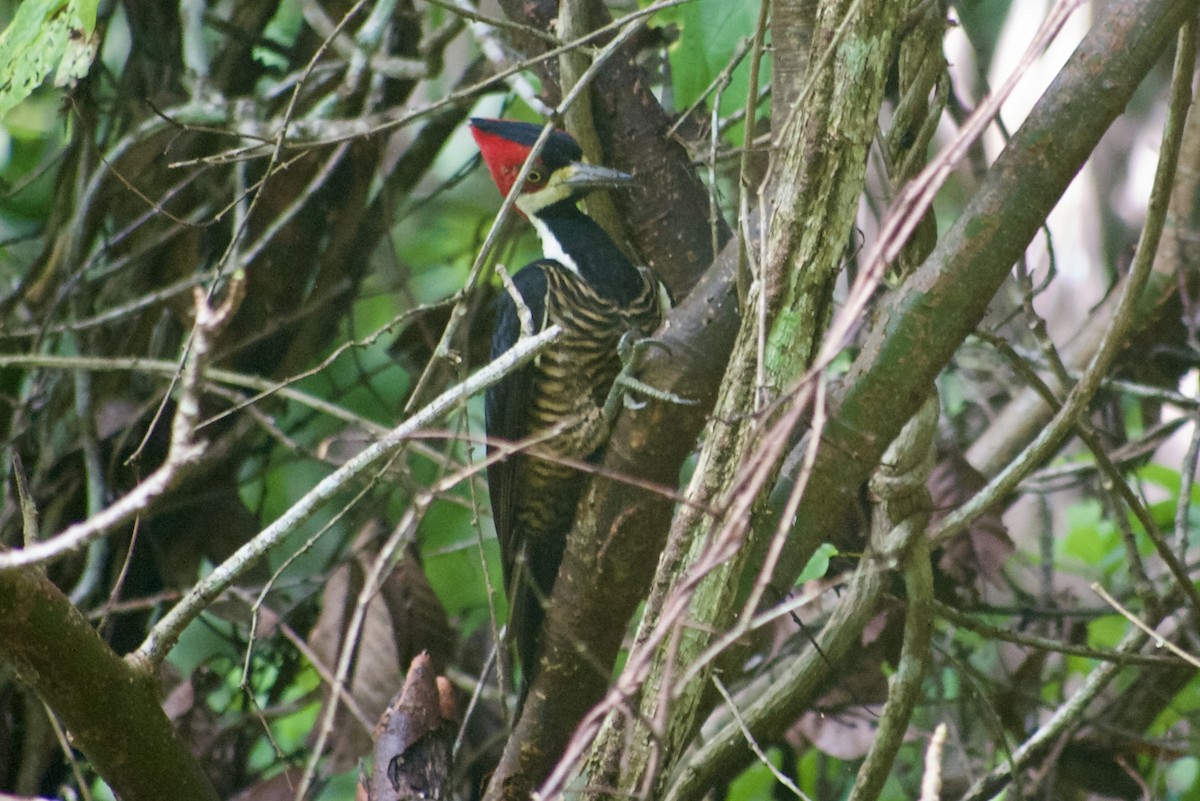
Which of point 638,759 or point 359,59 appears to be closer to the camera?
point 638,759

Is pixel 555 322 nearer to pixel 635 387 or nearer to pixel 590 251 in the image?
pixel 590 251

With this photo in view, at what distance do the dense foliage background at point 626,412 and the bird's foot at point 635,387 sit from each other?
23 mm

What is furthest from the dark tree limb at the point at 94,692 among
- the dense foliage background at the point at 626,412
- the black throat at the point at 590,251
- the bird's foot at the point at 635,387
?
the black throat at the point at 590,251

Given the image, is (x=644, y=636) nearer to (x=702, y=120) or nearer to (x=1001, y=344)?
(x=1001, y=344)

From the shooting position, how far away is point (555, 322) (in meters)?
2.38

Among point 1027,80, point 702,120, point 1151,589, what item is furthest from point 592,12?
point 1027,80

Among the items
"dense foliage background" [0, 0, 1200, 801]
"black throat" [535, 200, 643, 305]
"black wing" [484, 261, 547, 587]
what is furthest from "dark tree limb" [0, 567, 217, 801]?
"black throat" [535, 200, 643, 305]

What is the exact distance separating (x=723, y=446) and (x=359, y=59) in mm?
1513

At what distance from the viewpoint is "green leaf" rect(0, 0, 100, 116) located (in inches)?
63.2

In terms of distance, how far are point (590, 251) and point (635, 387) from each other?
2.83ft

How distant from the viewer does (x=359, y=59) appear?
250cm

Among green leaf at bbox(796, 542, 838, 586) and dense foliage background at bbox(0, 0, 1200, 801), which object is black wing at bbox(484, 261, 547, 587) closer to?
dense foliage background at bbox(0, 0, 1200, 801)

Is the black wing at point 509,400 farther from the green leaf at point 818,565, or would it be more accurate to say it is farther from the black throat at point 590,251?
the green leaf at point 818,565

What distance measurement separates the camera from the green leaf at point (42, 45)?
161 cm
